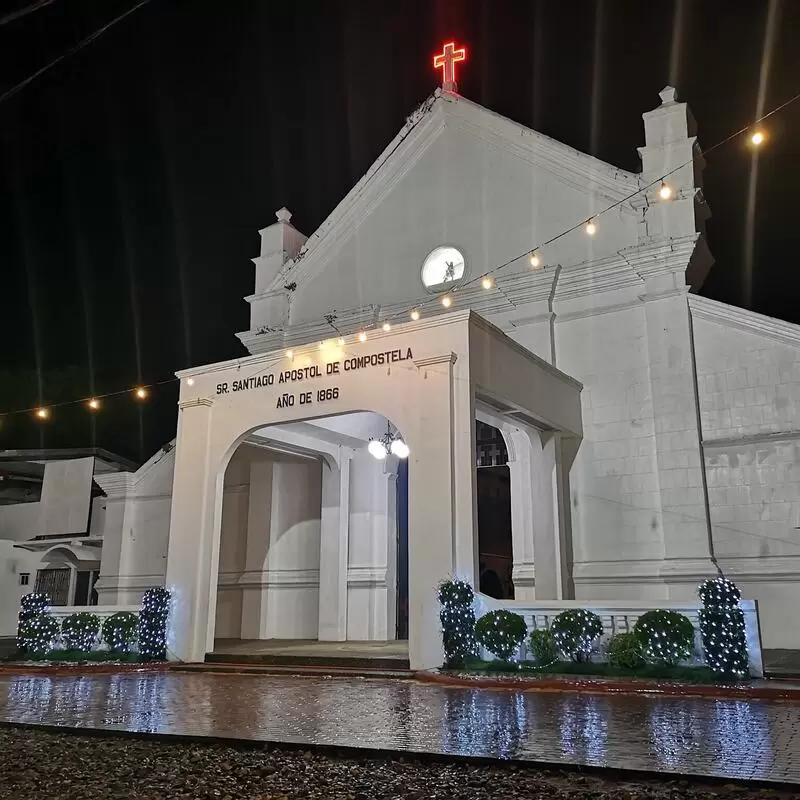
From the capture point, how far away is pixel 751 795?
4.25 metres

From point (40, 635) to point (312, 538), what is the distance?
17.8ft

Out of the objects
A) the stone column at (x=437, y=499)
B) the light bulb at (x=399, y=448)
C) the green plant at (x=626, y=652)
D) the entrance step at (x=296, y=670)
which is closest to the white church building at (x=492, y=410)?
the stone column at (x=437, y=499)

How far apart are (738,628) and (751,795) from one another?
5.23m

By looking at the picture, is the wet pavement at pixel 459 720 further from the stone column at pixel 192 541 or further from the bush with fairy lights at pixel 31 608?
the bush with fairy lights at pixel 31 608

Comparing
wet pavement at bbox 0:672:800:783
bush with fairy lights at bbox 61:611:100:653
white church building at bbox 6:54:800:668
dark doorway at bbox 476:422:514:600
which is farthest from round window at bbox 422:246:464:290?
bush with fairy lights at bbox 61:611:100:653

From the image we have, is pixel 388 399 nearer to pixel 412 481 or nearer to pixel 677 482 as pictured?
pixel 412 481

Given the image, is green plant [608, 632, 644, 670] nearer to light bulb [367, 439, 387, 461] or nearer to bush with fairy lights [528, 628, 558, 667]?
bush with fairy lights [528, 628, 558, 667]

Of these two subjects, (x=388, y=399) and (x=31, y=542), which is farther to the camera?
(x=31, y=542)

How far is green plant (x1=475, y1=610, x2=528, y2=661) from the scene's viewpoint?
10094mm

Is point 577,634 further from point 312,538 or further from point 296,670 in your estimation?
point 312,538

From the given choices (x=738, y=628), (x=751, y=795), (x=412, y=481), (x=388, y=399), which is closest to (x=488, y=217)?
(x=388, y=399)

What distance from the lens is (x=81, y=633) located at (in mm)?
13633

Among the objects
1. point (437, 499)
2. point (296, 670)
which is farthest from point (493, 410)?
point (296, 670)

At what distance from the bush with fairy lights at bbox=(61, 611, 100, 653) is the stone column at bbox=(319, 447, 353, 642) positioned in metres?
4.20
